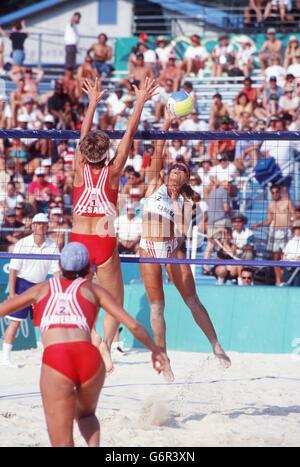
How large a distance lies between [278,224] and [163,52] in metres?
7.36

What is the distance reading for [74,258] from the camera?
5488 millimetres

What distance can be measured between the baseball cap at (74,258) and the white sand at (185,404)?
4.97 feet

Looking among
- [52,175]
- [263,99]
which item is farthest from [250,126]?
[52,175]

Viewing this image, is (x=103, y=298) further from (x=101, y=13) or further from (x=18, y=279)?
(x=101, y=13)

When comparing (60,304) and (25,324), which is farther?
(25,324)

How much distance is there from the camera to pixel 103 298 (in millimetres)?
5461

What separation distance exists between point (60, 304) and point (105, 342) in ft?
7.48

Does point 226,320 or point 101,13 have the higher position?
point 101,13

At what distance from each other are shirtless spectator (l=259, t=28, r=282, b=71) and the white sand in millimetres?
7980

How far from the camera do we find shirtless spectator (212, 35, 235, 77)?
58.9 ft

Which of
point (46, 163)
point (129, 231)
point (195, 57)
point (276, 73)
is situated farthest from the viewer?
point (195, 57)

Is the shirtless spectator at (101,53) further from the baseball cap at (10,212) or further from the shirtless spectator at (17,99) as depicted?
the baseball cap at (10,212)

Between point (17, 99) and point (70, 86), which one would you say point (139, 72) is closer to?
point (70, 86)

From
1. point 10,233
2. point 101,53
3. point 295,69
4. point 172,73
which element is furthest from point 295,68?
point 10,233
